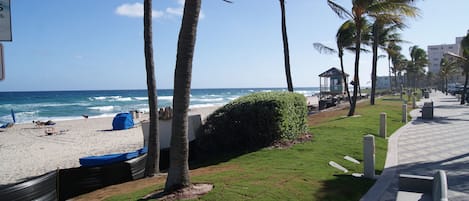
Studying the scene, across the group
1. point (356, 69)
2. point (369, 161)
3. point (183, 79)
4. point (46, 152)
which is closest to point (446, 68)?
point (356, 69)

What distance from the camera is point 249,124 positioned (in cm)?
1055

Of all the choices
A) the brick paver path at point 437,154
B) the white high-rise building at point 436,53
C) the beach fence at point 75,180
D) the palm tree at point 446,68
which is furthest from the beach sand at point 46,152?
the white high-rise building at point 436,53

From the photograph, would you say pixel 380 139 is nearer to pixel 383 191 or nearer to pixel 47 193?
pixel 383 191

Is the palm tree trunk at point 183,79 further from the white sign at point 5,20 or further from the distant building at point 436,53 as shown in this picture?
the distant building at point 436,53

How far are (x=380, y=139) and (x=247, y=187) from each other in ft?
26.1

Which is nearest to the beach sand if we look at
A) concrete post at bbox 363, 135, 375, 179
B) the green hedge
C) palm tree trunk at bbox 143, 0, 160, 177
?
palm tree trunk at bbox 143, 0, 160, 177

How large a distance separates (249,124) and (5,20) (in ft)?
25.9

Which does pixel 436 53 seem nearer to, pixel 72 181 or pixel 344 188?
pixel 344 188

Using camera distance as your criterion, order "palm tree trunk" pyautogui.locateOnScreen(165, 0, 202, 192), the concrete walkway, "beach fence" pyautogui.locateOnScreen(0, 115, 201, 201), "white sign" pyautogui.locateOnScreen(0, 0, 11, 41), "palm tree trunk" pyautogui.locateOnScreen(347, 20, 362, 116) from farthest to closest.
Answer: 1. "palm tree trunk" pyautogui.locateOnScreen(347, 20, 362, 116)
2. the concrete walkway
3. "beach fence" pyautogui.locateOnScreen(0, 115, 201, 201)
4. "palm tree trunk" pyautogui.locateOnScreen(165, 0, 202, 192)
5. "white sign" pyautogui.locateOnScreen(0, 0, 11, 41)

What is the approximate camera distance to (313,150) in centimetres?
970

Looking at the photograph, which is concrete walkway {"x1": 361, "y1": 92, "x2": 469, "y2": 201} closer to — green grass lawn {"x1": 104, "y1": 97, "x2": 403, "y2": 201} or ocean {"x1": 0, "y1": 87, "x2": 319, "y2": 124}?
green grass lawn {"x1": 104, "y1": 97, "x2": 403, "y2": 201}

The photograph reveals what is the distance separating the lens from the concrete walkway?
6.56 m

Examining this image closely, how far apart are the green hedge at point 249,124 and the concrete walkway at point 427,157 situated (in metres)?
2.92

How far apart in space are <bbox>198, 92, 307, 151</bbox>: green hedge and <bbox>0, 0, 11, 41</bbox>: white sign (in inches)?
304
